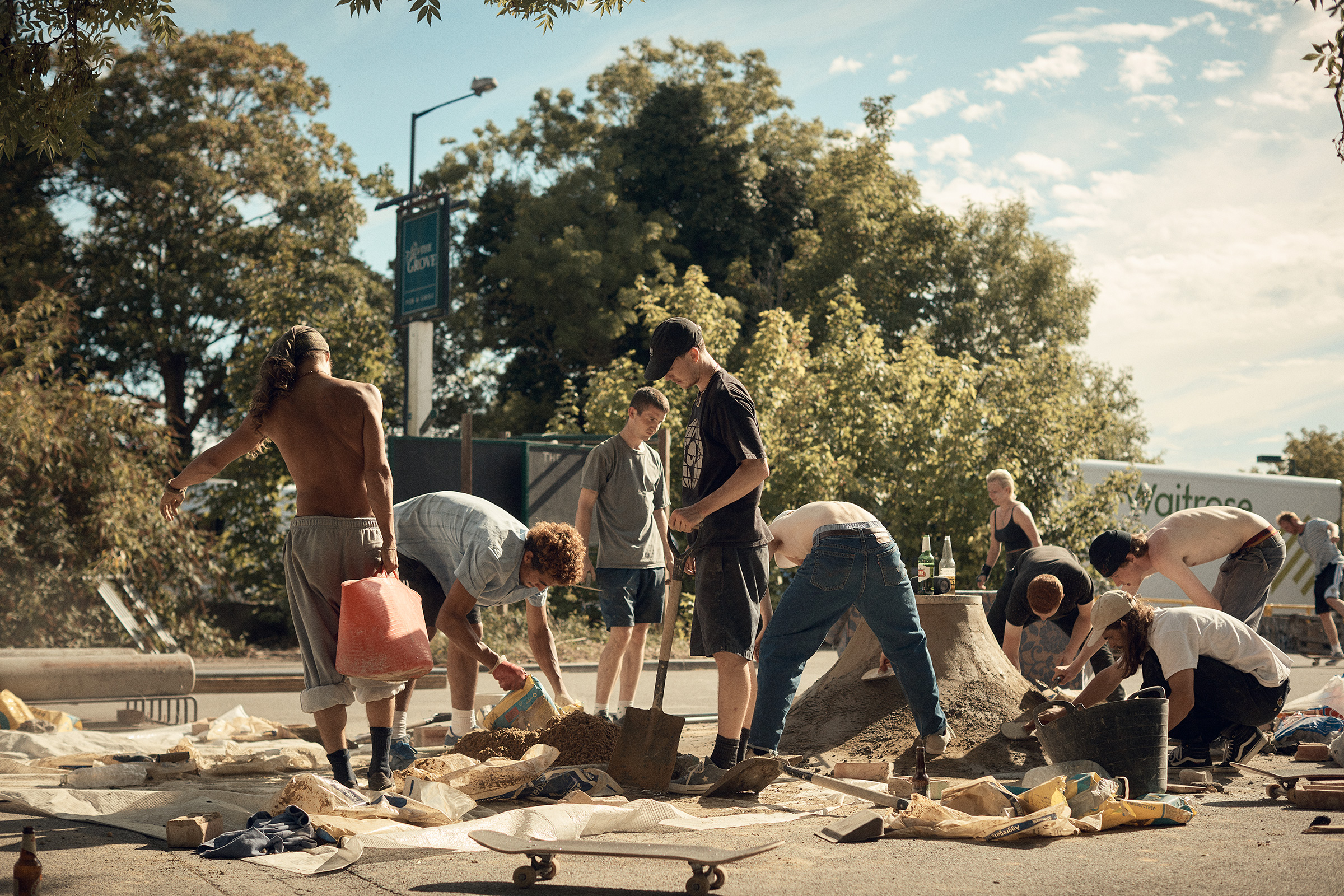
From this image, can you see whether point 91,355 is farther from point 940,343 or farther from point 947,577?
point 940,343

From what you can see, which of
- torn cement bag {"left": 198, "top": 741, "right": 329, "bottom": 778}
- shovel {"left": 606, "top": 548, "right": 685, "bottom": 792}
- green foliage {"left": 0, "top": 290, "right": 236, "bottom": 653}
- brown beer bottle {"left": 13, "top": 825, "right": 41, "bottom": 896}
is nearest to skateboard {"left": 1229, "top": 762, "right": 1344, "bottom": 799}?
shovel {"left": 606, "top": 548, "right": 685, "bottom": 792}

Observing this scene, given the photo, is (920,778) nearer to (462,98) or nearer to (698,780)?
(698,780)

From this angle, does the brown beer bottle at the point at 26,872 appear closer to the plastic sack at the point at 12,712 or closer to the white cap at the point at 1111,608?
the plastic sack at the point at 12,712

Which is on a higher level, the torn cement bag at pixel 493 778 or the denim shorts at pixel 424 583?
the denim shorts at pixel 424 583

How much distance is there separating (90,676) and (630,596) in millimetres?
3604

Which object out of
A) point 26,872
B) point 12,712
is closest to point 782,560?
point 26,872

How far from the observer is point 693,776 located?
5.22 metres

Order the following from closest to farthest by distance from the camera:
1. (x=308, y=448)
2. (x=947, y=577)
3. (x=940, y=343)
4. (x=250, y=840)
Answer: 1. (x=250, y=840)
2. (x=308, y=448)
3. (x=947, y=577)
4. (x=940, y=343)

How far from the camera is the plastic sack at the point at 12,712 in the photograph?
667cm

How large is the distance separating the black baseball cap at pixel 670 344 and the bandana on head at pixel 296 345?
4.88 feet

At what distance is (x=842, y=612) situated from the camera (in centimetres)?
532

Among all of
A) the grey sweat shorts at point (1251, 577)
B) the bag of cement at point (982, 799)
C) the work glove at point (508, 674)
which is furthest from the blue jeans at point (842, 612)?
the grey sweat shorts at point (1251, 577)

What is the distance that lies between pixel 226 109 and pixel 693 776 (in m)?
20.4

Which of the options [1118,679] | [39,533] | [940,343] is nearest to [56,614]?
[39,533]
